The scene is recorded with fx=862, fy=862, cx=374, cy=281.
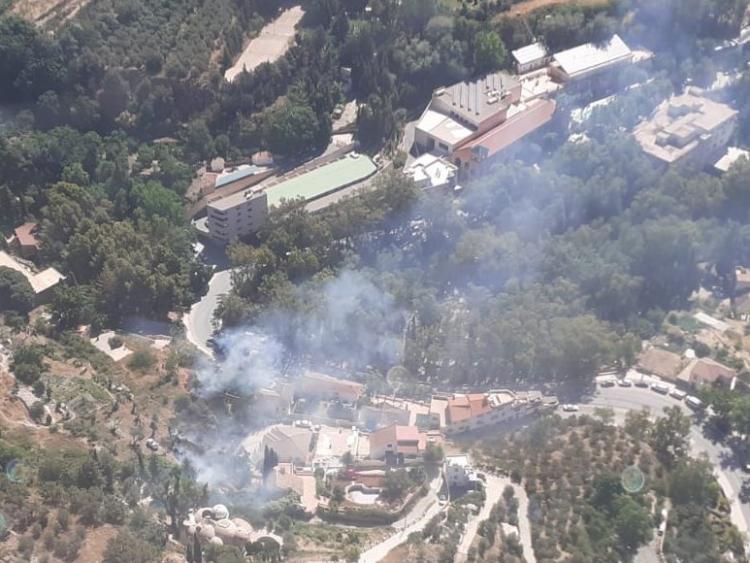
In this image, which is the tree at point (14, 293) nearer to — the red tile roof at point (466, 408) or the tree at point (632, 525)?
the red tile roof at point (466, 408)

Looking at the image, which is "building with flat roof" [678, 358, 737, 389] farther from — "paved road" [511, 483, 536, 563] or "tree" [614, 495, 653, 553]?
"paved road" [511, 483, 536, 563]

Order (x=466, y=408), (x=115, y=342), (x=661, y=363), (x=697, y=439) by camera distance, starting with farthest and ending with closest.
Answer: (x=661, y=363), (x=115, y=342), (x=697, y=439), (x=466, y=408)

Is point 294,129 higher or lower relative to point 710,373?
higher

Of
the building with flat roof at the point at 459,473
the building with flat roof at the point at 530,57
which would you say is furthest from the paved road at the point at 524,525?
the building with flat roof at the point at 530,57

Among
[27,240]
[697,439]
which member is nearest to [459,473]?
[697,439]

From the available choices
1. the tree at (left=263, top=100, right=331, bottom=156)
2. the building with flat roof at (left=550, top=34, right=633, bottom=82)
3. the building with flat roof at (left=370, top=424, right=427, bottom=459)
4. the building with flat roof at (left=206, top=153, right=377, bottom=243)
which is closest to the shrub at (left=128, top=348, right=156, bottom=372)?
the building with flat roof at (left=206, top=153, right=377, bottom=243)

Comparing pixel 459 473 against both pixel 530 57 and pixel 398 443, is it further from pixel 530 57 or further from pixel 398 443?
pixel 530 57

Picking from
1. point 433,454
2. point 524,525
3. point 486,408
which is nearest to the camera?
point 524,525
